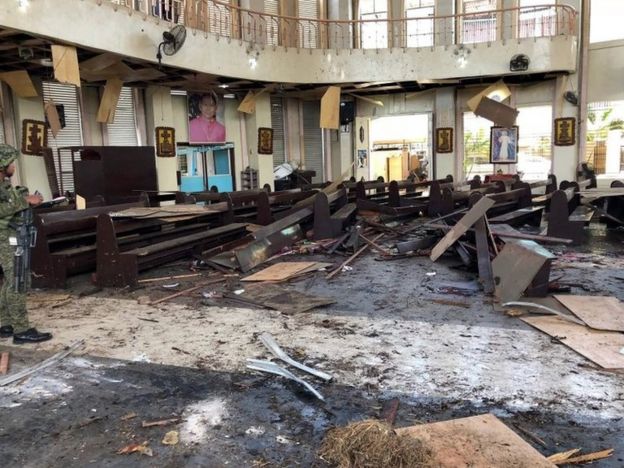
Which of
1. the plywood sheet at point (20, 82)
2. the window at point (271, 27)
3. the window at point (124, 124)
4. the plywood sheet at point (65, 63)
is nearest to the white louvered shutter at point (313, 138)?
the window at point (271, 27)

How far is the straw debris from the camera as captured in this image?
2309 mm

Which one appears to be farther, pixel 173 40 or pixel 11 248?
pixel 173 40

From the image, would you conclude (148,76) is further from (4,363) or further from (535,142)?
(535,142)

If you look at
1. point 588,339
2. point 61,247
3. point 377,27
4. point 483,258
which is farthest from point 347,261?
point 377,27

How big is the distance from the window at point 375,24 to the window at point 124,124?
7.53 metres

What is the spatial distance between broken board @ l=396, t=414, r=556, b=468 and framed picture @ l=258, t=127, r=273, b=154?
12974 mm

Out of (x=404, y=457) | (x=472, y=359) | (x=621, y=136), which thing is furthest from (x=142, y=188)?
(x=621, y=136)

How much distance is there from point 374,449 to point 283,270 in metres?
4.28

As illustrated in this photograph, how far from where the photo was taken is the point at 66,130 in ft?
38.5

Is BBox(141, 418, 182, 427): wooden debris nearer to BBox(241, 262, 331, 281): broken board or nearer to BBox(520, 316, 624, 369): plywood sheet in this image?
BBox(520, 316, 624, 369): plywood sheet

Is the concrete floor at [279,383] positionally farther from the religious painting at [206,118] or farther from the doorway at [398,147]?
the doorway at [398,147]

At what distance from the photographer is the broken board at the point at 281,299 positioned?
4.99 meters

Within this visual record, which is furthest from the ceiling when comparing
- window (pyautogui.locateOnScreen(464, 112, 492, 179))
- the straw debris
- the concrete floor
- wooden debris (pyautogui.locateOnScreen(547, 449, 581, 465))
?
wooden debris (pyautogui.locateOnScreen(547, 449, 581, 465))

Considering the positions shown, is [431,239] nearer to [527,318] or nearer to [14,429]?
[527,318]
